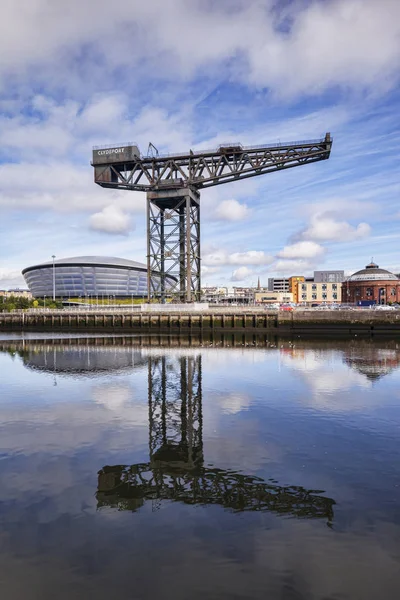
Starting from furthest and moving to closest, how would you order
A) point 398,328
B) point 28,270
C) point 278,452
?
point 28,270 < point 398,328 < point 278,452

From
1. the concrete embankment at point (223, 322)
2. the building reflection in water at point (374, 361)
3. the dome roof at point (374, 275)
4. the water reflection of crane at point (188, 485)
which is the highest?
the dome roof at point (374, 275)

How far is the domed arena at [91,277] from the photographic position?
14525 cm

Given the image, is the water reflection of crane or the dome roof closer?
the water reflection of crane

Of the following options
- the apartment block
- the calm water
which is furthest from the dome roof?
the calm water

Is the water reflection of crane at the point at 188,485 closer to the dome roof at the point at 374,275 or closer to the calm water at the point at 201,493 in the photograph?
the calm water at the point at 201,493

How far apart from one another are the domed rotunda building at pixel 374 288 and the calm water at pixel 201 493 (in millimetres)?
122748

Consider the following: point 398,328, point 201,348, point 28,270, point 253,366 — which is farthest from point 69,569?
point 28,270

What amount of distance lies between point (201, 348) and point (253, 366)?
470 inches

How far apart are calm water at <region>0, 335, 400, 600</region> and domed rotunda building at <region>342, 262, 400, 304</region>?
123 metres

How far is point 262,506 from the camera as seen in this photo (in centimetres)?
845

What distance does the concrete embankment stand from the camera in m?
53.8

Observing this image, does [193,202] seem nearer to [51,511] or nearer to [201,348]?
[201,348]

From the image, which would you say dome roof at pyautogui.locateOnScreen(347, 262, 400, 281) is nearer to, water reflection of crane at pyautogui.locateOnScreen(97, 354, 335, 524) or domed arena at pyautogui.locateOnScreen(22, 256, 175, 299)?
domed arena at pyautogui.locateOnScreen(22, 256, 175, 299)

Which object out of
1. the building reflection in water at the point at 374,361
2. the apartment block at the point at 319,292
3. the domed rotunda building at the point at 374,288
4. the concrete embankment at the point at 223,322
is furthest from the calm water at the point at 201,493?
the apartment block at the point at 319,292
